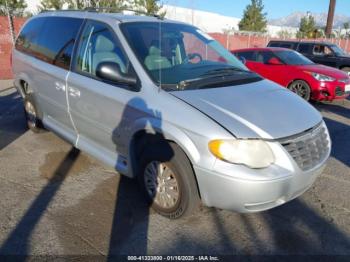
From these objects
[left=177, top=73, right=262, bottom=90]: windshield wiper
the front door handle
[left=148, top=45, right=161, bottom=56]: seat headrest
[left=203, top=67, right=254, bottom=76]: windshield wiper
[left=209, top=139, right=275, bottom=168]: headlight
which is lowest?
[left=209, top=139, right=275, bottom=168]: headlight

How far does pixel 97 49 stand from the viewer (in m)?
3.58

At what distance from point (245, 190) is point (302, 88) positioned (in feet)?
22.5

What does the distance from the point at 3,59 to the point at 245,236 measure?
36.9ft

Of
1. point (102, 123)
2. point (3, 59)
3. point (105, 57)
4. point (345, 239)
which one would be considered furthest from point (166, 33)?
point (3, 59)

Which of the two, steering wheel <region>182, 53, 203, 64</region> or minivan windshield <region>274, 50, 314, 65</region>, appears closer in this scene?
steering wheel <region>182, 53, 203, 64</region>

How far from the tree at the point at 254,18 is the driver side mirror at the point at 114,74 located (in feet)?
116

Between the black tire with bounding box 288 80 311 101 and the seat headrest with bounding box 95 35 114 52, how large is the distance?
6.43 metres

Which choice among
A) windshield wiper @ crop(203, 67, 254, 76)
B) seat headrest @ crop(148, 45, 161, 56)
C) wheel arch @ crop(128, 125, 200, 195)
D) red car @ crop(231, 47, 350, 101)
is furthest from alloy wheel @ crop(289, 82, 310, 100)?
wheel arch @ crop(128, 125, 200, 195)

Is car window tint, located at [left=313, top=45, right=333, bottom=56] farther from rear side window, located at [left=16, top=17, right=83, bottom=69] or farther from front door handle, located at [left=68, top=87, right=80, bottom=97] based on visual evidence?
front door handle, located at [left=68, top=87, right=80, bottom=97]

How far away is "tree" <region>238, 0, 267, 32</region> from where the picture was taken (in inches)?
1404

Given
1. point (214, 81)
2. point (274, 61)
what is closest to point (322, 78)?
point (274, 61)

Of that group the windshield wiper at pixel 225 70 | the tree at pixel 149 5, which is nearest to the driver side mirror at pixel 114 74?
the windshield wiper at pixel 225 70

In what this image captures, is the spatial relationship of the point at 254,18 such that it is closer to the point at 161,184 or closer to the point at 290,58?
the point at 290,58

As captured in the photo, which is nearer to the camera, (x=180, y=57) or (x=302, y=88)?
(x=180, y=57)
